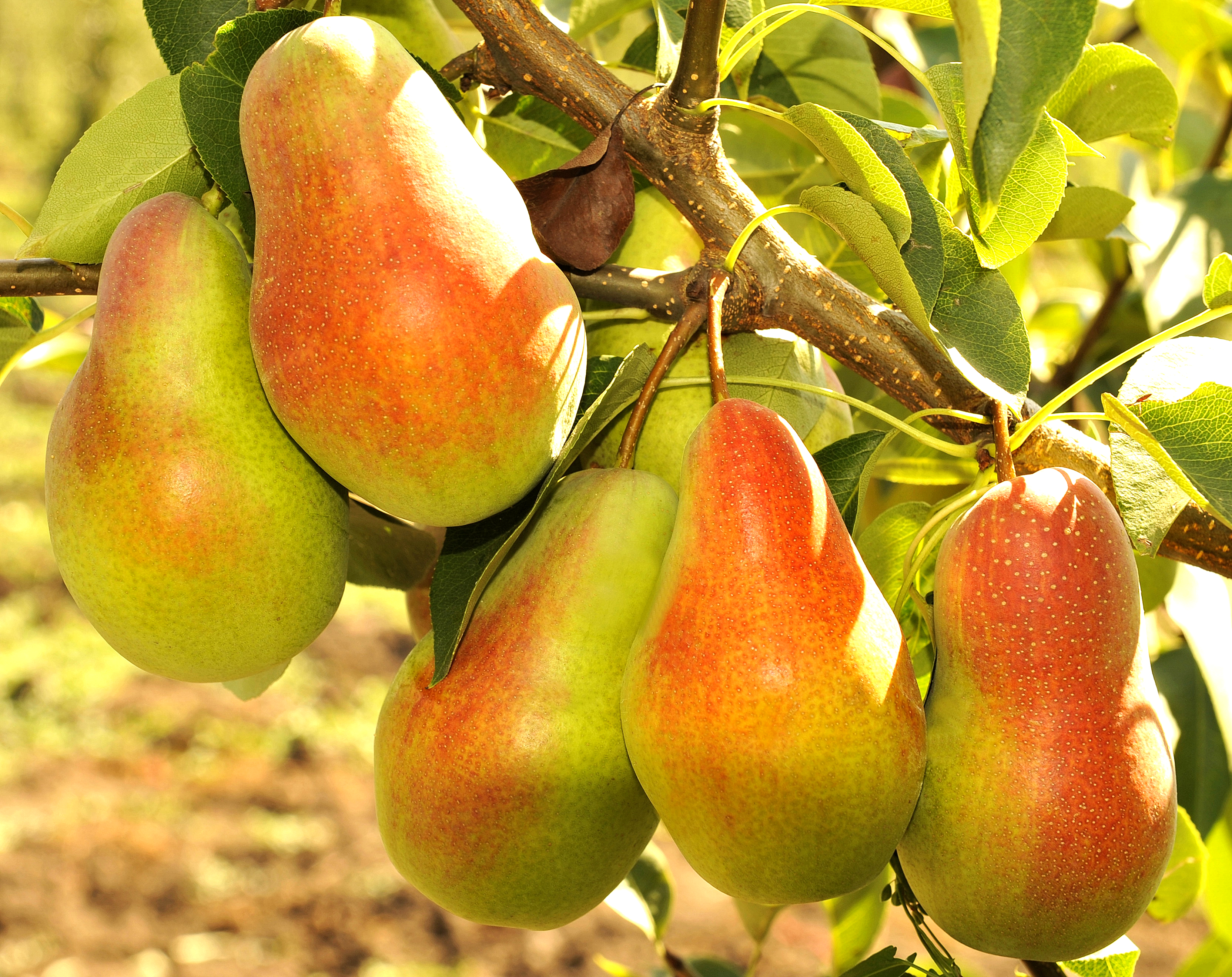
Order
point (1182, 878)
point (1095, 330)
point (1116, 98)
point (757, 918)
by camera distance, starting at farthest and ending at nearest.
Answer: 1. point (1095, 330)
2. point (757, 918)
3. point (1182, 878)
4. point (1116, 98)

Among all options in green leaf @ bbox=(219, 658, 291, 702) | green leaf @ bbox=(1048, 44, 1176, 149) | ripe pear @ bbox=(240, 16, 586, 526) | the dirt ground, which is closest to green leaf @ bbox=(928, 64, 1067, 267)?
green leaf @ bbox=(1048, 44, 1176, 149)

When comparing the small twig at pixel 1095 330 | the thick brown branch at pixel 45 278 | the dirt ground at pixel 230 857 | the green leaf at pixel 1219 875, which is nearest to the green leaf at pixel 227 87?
the thick brown branch at pixel 45 278

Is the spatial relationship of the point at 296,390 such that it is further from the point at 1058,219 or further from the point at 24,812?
the point at 24,812

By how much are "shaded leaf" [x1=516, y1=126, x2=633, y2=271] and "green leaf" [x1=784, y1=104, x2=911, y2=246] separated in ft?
0.39

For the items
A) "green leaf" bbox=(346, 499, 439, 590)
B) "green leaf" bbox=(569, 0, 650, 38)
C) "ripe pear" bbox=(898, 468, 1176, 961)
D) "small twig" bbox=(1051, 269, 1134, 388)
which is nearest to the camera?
"ripe pear" bbox=(898, 468, 1176, 961)

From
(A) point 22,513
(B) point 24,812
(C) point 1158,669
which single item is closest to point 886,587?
(C) point 1158,669

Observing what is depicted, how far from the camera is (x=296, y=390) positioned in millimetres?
559

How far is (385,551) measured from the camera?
83 cm

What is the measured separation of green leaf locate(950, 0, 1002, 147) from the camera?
45 centimetres

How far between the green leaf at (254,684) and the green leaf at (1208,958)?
101 cm

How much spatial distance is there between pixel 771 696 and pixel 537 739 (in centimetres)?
15

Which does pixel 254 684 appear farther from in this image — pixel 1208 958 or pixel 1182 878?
pixel 1208 958

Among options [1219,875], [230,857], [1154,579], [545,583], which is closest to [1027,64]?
[545,583]

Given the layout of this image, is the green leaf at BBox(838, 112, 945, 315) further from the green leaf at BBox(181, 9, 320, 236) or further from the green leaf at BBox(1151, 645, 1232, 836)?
the green leaf at BBox(1151, 645, 1232, 836)
